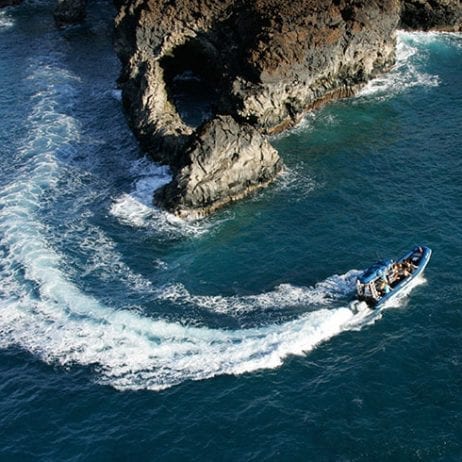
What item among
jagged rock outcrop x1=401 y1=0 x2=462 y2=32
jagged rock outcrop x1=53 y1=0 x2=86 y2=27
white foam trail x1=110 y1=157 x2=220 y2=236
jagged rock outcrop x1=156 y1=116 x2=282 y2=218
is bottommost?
white foam trail x1=110 y1=157 x2=220 y2=236

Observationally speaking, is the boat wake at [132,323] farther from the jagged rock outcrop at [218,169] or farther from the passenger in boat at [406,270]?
the passenger in boat at [406,270]

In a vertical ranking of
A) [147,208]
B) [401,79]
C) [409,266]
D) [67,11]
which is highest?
[67,11]

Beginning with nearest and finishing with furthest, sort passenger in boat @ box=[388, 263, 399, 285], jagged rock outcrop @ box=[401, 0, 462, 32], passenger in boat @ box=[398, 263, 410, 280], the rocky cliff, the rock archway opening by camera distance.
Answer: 1. passenger in boat @ box=[388, 263, 399, 285]
2. passenger in boat @ box=[398, 263, 410, 280]
3. the rocky cliff
4. the rock archway opening
5. jagged rock outcrop @ box=[401, 0, 462, 32]

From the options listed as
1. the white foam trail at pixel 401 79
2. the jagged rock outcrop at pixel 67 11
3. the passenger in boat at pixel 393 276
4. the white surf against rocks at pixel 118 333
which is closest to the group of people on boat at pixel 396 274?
the passenger in boat at pixel 393 276

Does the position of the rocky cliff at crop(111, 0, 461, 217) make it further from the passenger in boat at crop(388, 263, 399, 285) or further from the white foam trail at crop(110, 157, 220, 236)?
the passenger in boat at crop(388, 263, 399, 285)

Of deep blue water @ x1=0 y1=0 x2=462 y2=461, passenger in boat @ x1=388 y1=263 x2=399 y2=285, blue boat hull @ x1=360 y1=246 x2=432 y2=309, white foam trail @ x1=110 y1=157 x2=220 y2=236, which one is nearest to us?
deep blue water @ x1=0 y1=0 x2=462 y2=461

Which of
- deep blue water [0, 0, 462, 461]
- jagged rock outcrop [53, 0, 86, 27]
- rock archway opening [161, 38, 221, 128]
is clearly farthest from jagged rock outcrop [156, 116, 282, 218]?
jagged rock outcrop [53, 0, 86, 27]

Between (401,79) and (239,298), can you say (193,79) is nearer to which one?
(401,79)

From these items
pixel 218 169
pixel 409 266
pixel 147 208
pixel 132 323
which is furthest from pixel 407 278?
pixel 147 208
